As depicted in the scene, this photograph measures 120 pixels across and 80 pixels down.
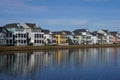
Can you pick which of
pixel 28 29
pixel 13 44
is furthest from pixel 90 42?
pixel 13 44

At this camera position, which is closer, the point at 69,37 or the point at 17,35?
the point at 17,35

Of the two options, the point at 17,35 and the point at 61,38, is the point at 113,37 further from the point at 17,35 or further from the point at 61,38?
the point at 17,35

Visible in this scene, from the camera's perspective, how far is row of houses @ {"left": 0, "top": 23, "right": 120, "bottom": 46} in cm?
8119

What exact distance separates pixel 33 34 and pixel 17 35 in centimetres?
A: 783

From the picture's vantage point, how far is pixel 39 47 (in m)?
82.4

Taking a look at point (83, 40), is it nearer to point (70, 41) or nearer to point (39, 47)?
point (70, 41)

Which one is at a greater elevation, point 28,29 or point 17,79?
point 28,29

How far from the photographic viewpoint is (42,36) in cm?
9044

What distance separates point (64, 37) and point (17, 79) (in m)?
85.2

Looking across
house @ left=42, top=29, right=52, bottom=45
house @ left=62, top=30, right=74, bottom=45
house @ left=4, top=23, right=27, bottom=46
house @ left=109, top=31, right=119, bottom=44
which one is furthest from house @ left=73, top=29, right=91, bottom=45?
house @ left=4, top=23, right=27, bottom=46

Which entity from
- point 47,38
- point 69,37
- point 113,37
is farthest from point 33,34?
point 113,37

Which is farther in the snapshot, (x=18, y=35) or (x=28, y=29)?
(x=28, y=29)

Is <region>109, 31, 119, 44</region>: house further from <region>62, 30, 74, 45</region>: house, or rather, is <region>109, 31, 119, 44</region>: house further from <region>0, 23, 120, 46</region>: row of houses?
<region>62, 30, 74, 45</region>: house

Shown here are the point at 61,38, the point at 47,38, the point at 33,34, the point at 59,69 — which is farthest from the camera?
the point at 61,38
